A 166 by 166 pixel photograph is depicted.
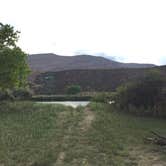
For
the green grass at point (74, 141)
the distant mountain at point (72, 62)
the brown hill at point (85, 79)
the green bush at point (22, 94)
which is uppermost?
the distant mountain at point (72, 62)

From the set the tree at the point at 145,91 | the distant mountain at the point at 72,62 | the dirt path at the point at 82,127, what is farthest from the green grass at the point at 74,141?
the distant mountain at the point at 72,62

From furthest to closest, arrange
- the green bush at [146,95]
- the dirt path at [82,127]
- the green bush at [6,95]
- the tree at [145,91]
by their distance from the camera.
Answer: the green bush at [6,95], the tree at [145,91], the green bush at [146,95], the dirt path at [82,127]

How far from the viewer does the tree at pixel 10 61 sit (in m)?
24.5

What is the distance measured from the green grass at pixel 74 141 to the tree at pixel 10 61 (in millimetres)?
5868

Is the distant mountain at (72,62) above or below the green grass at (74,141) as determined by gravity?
above


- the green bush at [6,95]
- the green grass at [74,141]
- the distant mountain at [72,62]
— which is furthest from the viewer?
the distant mountain at [72,62]

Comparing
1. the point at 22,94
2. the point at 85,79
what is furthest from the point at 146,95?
the point at 85,79

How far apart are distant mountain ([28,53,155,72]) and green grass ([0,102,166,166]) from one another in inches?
3193

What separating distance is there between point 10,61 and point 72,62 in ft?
273

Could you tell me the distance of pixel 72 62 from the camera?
10744 cm

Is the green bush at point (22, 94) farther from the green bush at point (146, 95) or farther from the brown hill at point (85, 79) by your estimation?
the green bush at point (146, 95)

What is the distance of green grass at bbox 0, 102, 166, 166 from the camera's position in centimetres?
982

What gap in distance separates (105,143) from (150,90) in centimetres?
1210

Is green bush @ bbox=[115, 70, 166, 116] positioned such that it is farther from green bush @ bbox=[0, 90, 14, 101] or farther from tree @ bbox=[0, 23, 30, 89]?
green bush @ bbox=[0, 90, 14, 101]
